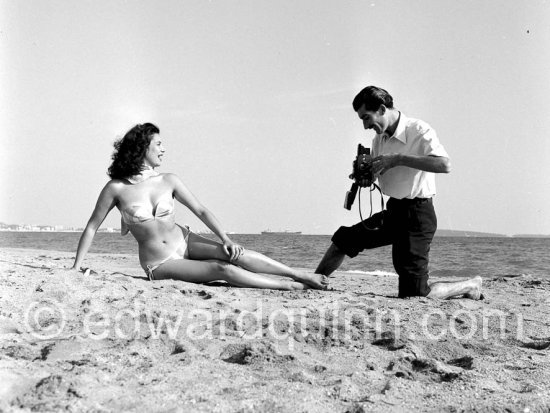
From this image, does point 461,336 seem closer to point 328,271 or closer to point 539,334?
point 539,334

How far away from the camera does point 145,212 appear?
4371 millimetres

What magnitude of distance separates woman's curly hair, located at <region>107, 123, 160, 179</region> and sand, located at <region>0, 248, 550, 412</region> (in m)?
0.97

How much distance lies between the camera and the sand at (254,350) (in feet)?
6.26

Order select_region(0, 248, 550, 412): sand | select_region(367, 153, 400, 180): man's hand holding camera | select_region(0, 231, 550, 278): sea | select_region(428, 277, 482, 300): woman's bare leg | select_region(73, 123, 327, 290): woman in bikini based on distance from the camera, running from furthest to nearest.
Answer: select_region(0, 231, 550, 278): sea < select_region(73, 123, 327, 290): woman in bikini < select_region(428, 277, 482, 300): woman's bare leg < select_region(367, 153, 400, 180): man's hand holding camera < select_region(0, 248, 550, 412): sand

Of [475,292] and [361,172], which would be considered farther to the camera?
[475,292]

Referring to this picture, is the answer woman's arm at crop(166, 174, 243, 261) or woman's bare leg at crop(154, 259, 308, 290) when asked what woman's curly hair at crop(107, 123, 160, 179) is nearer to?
woman's arm at crop(166, 174, 243, 261)

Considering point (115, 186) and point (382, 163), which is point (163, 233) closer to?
point (115, 186)

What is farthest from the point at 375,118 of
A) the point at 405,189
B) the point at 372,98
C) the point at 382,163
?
the point at 405,189

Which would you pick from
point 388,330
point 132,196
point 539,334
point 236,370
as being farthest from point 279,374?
point 132,196

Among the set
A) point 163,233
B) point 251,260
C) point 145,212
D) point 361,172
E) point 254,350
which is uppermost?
point 361,172

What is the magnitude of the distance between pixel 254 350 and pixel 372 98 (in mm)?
2429

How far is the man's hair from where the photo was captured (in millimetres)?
4102

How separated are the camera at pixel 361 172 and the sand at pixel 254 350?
89 centimetres

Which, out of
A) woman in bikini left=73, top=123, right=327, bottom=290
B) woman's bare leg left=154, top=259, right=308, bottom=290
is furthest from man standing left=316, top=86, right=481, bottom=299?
woman's bare leg left=154, top=259, right=308, bottom=290
